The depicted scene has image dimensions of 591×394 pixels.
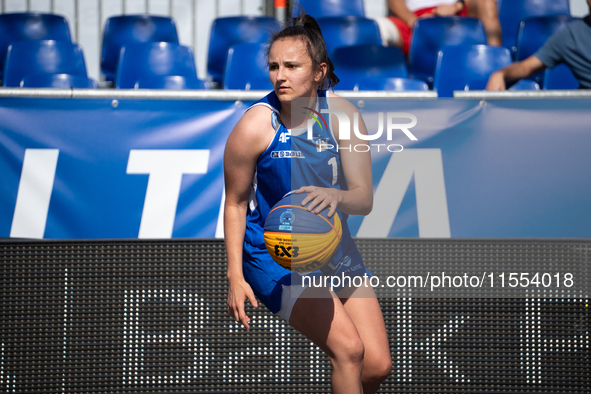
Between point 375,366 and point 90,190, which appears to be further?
point 90,190

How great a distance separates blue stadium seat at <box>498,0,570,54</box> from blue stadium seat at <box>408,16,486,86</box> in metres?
1.04

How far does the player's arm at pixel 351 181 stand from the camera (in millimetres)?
1750

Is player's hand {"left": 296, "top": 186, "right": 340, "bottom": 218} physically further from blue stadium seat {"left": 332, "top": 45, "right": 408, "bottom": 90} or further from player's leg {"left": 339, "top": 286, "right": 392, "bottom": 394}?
blue stadium seat {"left": 332, "top": 45, "right": 408, "bottom": 90}

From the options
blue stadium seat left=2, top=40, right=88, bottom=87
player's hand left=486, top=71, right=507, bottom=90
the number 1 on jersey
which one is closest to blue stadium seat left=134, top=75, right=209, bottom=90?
blue stadium seat left=2, top=40, right=88, bottom=87

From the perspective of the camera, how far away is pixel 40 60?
4.80 metres

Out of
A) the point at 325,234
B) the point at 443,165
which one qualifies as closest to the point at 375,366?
the point at 325,234

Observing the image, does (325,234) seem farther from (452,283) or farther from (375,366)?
(452,283)

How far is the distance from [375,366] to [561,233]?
158 cm

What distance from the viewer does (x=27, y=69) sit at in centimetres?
473

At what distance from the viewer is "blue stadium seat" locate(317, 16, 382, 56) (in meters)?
5.52

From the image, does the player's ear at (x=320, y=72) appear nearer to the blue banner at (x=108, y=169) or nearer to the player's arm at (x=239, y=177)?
the player's arm at (x=239, y=177)

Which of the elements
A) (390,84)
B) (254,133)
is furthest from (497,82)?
(254,133)

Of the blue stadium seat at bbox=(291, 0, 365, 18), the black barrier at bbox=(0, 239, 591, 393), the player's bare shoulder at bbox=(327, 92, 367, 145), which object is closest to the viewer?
the player's bare shoulder at bbox=(327, 92, 367, 145)

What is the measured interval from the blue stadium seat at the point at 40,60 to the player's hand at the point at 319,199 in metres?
3.83
